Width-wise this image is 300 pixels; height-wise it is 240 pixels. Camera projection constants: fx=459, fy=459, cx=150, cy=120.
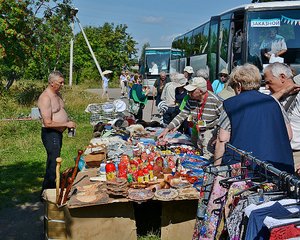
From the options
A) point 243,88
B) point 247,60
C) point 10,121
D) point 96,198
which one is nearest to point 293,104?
point 243,88

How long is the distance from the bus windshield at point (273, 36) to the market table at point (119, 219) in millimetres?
5677

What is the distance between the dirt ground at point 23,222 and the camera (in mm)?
5723

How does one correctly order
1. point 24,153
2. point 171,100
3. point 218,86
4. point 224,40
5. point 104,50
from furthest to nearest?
point 104,50
point 224,40
point 171,100
point 218,86
point 24,153

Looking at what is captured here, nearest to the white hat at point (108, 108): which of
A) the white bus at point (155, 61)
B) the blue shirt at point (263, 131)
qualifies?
the blue shirt at point (263, 131)

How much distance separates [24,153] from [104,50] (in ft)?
109

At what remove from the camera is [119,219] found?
493cm

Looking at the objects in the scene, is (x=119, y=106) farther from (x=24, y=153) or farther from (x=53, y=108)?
(x=53, y=108)

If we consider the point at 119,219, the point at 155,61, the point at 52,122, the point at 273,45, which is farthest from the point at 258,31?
the point at 155,61

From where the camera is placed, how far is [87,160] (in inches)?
244

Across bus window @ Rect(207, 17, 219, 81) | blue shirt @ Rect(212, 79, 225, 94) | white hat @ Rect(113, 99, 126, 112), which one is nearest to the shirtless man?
white hat @ Rect(113, 99, 126, 112)

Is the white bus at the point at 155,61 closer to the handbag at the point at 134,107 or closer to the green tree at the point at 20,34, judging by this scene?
the green tree at the point at 20,34

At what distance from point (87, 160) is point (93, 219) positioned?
1474 mm

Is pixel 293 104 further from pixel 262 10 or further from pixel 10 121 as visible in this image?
pixel 10 121

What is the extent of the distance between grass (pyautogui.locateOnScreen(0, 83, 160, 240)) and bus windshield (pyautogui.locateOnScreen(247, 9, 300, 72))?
4.62 metres
